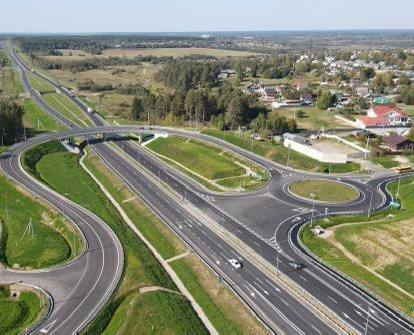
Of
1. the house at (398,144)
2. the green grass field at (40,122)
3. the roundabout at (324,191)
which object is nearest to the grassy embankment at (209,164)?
the roundabout at (324,191)

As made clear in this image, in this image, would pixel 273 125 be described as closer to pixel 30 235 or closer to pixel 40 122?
pixel 30 235

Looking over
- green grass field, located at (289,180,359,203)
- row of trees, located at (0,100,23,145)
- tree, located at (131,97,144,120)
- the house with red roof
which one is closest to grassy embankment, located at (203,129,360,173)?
green grass field, located at (289,180,359,203)


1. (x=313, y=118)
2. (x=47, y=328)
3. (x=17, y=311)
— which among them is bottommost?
(x=17, y=311)

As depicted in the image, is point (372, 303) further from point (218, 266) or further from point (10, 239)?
point (10, 239)

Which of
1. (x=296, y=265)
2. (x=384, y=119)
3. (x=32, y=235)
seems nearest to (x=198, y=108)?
(x=384, y=119)

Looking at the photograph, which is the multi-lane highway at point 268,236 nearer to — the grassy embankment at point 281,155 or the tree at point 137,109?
the grassy embankment at point 281,155

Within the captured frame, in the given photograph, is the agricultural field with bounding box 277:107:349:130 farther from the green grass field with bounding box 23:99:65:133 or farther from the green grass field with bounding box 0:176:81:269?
the green grass field with bounding box 0:176:81:269
